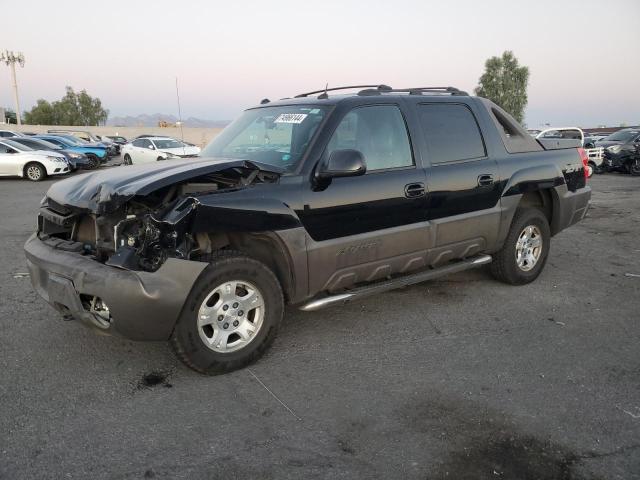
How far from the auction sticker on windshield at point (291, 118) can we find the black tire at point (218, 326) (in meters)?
1.25

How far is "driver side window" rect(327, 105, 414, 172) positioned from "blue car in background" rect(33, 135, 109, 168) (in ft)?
Result: 71.3

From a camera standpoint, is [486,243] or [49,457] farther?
[486,243]

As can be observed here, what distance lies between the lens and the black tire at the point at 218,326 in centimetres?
324

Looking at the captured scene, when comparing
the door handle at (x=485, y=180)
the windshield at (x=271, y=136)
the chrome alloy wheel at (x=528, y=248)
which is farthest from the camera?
the chrome alloy wheel at (x=528, y=248)

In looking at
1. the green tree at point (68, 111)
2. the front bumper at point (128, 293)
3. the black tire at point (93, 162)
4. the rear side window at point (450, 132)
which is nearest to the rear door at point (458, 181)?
the rear side window at point (450, 132)

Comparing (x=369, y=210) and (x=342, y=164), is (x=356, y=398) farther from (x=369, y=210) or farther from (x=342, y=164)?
(x=342, y=164)

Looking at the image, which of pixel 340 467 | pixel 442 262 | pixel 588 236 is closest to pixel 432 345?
pixel 442 262

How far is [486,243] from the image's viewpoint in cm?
494

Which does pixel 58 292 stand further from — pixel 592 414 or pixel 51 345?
pixel 592 414

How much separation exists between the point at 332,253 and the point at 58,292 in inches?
72.0

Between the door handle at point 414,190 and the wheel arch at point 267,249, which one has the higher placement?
the door handle at point 414,190

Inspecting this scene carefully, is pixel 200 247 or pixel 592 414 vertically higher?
pixel 200 247

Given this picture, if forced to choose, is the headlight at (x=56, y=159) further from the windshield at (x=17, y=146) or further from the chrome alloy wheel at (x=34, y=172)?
the windshield at (x=17, y=146)

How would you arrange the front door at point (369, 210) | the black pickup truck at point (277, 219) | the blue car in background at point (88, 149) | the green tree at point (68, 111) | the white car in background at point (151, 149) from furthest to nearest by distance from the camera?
the green tree at point (68, 111) < the blue car in background at point (88, 149) < the white car in background at point (151, 149) < the front door at point (369, 210) < the black pickup truck at point (277, 219)
